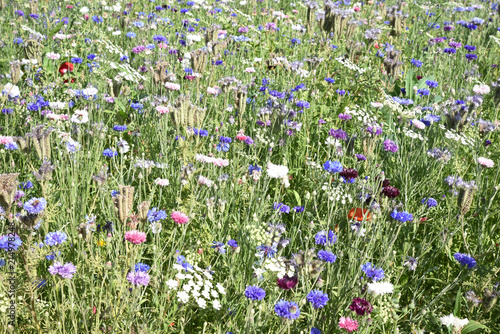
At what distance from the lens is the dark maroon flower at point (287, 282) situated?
1.62 metres

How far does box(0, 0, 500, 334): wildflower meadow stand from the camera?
1742mm

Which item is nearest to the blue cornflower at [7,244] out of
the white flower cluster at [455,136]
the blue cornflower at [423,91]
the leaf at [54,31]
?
the white flower cluster at [455,136]

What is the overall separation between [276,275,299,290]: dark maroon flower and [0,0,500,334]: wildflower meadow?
18mm

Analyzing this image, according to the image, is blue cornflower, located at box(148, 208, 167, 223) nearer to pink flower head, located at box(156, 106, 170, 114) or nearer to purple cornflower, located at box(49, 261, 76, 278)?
purple cornflower, located at box(49, 261, 76, 278)

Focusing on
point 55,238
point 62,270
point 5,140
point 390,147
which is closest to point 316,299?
point 62,270

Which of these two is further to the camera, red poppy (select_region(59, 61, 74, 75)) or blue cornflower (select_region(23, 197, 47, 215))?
red poppy (select_region(59, 61, 74, 75))

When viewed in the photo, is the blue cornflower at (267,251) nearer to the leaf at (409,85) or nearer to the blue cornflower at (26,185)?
the blue cornflower at (26,185)

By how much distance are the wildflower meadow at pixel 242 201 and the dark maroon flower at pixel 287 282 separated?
18mm

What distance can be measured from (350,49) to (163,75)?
2158 millimetres

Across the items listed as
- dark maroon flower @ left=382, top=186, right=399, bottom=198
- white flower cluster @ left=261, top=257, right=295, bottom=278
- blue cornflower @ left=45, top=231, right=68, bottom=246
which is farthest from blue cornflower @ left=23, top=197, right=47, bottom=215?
dark maroon flower @ left=382, top=186, right=399, bottom=198

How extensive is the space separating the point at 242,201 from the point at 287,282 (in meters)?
1.04

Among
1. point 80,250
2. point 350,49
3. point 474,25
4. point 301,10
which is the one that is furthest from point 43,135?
point 301,10

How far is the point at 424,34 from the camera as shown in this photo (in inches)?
233

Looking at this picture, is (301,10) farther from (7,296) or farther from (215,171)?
(7,296)
